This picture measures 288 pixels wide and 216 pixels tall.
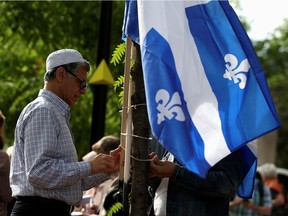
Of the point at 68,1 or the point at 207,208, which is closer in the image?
the point at 207,208

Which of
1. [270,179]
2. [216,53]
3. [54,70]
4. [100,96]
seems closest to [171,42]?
[216,53]

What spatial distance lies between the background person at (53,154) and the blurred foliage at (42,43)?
7547 mm

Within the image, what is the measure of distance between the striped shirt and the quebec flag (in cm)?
80

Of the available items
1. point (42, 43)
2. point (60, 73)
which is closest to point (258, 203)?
point (42, 43)

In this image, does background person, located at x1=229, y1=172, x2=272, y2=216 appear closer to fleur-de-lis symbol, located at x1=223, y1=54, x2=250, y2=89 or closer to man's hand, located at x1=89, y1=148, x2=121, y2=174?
man's hand, located at x1=89, y1=148, x2=121, y2=174

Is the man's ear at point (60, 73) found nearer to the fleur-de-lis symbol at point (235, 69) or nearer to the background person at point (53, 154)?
the background person at point (53, 154)

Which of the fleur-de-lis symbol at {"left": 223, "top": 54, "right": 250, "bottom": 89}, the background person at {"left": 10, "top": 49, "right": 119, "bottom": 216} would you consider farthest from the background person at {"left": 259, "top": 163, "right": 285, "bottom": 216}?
the fleur-de-lis symbol at {"left": 223, "top": 54, "right": 250, "bottom": 89}

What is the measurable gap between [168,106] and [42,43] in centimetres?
932

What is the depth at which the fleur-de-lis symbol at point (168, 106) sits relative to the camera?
5230 mm

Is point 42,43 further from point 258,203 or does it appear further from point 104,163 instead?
point 104,163

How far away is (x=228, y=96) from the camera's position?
5.48 meters

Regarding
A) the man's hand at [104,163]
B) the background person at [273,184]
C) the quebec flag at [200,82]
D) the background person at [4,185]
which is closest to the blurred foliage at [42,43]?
the background person at [273,184]

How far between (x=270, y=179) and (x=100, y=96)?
542cm

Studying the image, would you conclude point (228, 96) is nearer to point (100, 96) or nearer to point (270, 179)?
point (100, 96)
